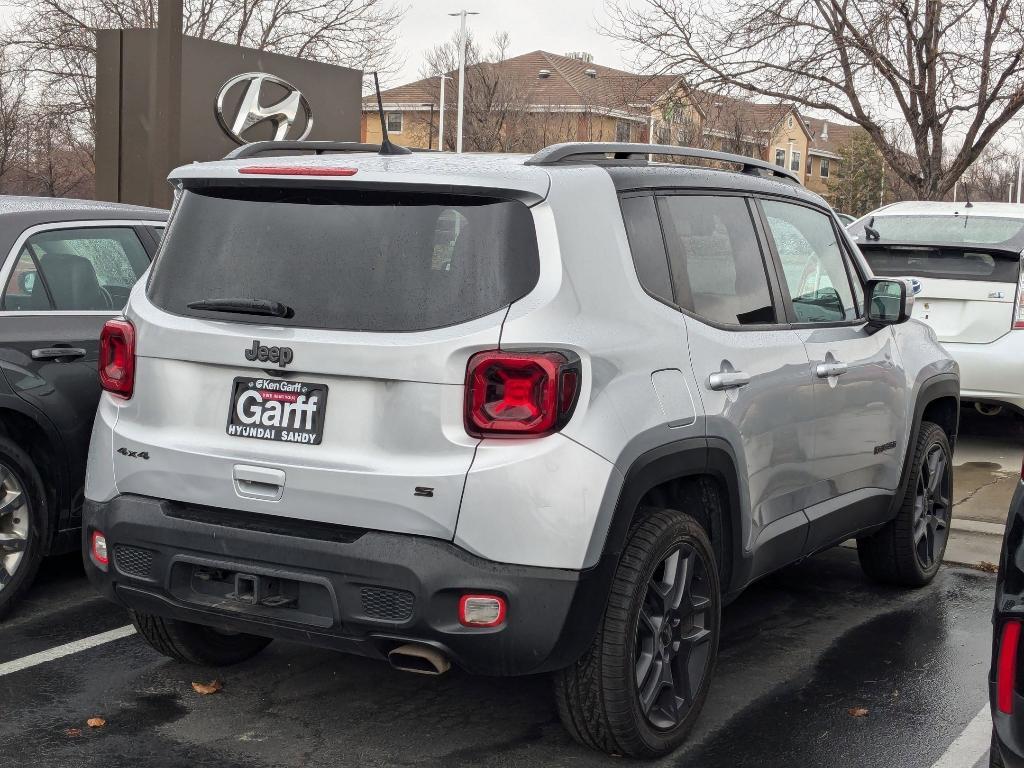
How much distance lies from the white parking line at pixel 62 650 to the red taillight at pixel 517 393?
226 centimetres

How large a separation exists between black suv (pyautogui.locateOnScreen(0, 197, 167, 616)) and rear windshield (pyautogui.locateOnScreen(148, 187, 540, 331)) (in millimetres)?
1519

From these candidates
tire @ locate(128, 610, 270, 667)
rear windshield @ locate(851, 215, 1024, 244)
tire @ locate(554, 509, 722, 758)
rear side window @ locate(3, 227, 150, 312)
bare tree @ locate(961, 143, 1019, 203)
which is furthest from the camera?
bare tree @ locate(961, 143, 1019, 203)

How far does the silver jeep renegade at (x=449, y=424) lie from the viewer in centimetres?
349

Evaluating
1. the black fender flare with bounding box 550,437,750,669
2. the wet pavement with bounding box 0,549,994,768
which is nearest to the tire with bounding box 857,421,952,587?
the wet pavement with bounding box 0,549,994,768

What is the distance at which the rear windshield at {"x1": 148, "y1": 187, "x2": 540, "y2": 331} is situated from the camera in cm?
357

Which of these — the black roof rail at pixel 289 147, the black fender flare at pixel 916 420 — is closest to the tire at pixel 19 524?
the black roof rail at pixel 289 147

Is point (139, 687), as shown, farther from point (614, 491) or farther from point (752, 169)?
point (752, 169)

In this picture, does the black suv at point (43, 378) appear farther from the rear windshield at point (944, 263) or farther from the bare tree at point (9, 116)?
the bare tree at point (9, 116)

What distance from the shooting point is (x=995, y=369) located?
924cm

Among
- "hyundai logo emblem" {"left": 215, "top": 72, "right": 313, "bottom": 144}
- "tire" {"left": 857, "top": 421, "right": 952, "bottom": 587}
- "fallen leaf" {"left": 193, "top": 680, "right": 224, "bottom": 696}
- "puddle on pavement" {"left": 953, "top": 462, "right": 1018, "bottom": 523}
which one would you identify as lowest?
"fallen leaf" {"left": 193, "top": 680, "right": 224, "bottom": 696}

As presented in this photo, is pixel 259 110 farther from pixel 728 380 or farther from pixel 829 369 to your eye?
pixel 728 380

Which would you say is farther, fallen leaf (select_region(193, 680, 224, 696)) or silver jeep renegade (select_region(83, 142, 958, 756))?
fallen leaf (select_region(193, 680, 224, 696))

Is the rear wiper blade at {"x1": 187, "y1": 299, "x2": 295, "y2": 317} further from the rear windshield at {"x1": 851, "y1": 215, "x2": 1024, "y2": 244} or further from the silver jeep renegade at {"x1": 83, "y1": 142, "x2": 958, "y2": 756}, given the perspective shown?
the rear windshield at {"x1": 851, "y1": 215, "x2": 1024, "y2": 244}

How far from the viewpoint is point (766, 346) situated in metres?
4.56
